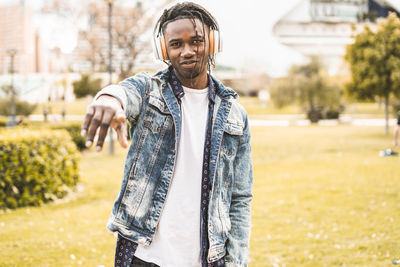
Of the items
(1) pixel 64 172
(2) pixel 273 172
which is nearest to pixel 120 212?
(1) pixel 64 172

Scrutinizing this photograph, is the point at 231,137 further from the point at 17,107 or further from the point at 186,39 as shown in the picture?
the point at 17,107

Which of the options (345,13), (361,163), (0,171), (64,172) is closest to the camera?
(0,171)

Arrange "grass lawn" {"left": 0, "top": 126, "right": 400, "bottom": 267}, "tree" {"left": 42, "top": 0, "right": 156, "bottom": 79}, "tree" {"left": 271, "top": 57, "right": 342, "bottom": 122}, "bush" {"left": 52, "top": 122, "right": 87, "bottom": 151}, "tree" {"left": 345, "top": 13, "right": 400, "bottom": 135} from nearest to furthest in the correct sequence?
"grass lawn" {"left": 0, "top": 126, "right": 400, "bottom": 267}
"bush" {"left": 52, "top": 122, "right": 87, "bottom": 151}
"tree" {"left": 345, "top": 13, "right": 400, "bottom": 135}
"tree" {"left": 42, "top": 0, "right": 156, "bottom": 79}
"tree" {"left": 271, "top": 57, "right": 342, "bottom": 122}

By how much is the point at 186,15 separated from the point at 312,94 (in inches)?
1383

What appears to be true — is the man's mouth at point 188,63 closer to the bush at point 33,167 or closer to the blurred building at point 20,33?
the bush at point 33,167

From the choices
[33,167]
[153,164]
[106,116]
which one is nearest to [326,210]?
[33,167]

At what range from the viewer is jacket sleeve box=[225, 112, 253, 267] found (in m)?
2.26

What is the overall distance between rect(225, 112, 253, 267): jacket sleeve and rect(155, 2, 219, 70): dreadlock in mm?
575

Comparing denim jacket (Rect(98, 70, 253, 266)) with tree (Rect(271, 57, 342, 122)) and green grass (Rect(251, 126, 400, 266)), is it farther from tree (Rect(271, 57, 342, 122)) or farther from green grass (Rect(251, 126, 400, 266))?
tree (Rect(271, 57, 342, 122))

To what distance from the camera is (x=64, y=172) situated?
29.7ft

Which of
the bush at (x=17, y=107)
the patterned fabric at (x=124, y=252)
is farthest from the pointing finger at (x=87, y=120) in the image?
the bush at (x=17, y=107)

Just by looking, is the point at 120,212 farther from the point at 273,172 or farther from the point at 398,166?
the point at 398,166

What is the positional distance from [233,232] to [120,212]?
581 millimetres

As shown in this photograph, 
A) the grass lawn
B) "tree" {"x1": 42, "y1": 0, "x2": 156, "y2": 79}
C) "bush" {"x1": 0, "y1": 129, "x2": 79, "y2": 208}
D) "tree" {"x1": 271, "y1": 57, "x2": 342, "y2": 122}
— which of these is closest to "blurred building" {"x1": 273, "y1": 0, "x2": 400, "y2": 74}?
"tree" {"x1": 271, "y1": 57, "x2": 342, "y2": 122}
